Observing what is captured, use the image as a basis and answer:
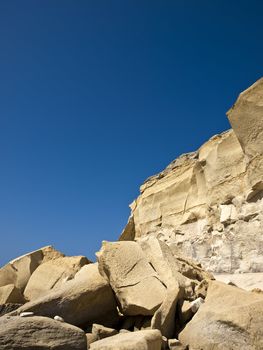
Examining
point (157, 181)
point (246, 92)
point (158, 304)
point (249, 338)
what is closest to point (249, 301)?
point (249, 338)

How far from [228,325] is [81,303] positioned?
2.39 meters

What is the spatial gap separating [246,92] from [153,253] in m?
4.43

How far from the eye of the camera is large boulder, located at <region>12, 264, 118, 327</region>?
17.3 feet

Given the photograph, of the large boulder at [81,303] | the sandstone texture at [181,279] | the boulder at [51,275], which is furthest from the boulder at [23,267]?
the large boulder at [81,303]

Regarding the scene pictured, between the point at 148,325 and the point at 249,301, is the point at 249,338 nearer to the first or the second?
the point at 249,301

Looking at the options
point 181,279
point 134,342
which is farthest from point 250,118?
point 134,342

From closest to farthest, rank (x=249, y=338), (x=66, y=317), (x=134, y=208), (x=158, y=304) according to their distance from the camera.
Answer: (x=249, y=338), (x=158, y=304), (x=66, y=317), (x=134, y=208)

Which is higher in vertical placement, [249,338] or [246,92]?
[246,92]

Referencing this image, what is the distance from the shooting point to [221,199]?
9.47 m

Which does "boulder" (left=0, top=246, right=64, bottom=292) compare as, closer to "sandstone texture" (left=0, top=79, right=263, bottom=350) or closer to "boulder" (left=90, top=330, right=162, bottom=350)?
"sandstone texture" (left=0, top=79, right=263, bottom=350)

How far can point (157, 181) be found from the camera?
46.2 feet

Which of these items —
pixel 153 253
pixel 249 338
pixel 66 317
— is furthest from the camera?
pixel 153 253

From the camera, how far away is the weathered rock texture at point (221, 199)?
801 centimetres

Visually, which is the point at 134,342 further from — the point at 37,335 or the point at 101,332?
the point at 101,332
